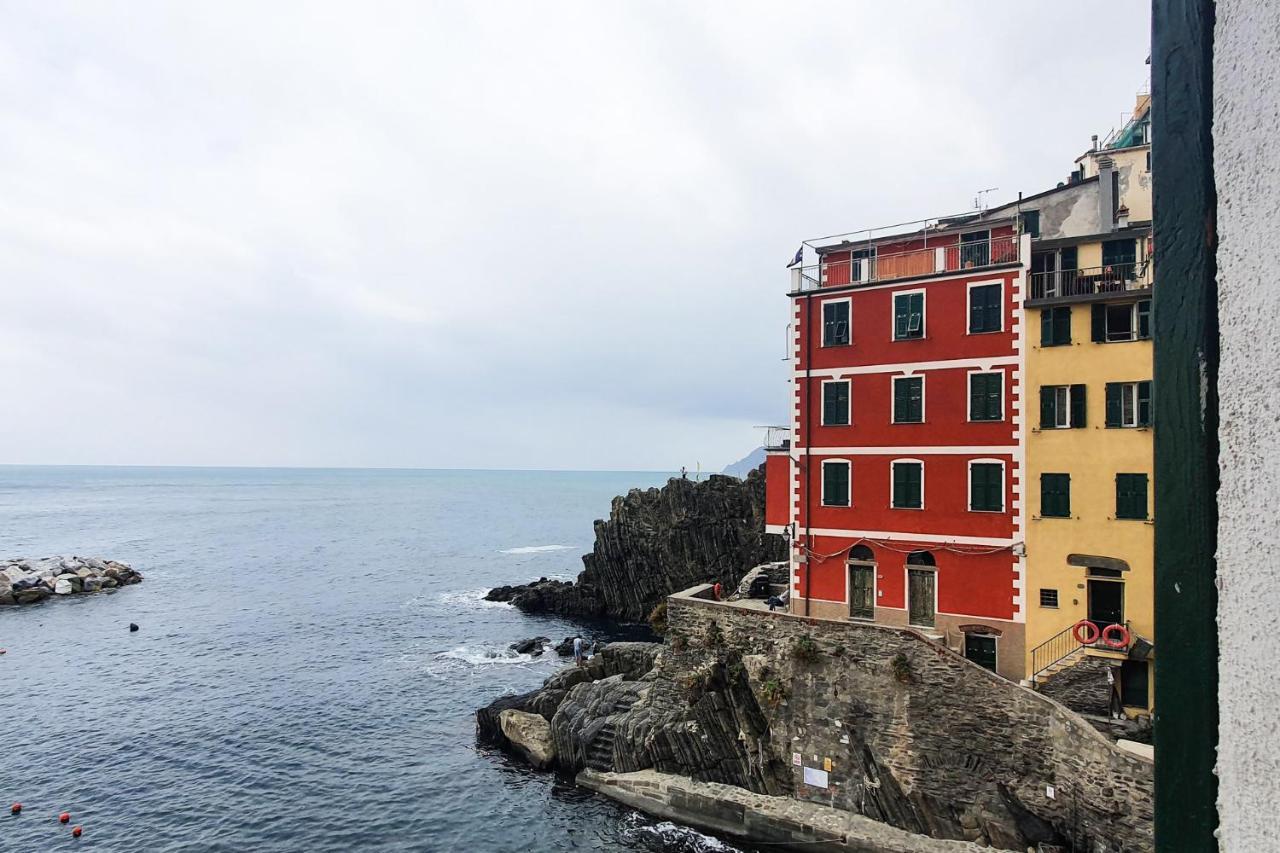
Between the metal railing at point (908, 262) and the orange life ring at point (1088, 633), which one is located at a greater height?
the metal railing at point (908, 262)

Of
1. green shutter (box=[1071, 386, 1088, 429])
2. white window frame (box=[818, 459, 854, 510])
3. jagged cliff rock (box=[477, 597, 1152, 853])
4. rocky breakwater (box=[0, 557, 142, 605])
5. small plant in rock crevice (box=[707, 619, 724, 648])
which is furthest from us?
rocky breakwater (box=[0, 557, 142, 605])

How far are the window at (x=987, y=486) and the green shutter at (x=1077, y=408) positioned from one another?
3.01 metres

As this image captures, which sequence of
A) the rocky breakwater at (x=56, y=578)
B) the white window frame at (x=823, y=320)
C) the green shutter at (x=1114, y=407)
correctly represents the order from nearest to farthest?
1. the green shutter at (x=1114, y=407)
2. the white window frame at (x=823, y=320)
3. the rocky breakwater at (x=56, y=578)

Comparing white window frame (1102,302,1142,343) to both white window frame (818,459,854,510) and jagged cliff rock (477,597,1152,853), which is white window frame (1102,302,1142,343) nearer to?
white window frame (818,459,854,510)

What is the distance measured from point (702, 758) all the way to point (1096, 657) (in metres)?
16.9

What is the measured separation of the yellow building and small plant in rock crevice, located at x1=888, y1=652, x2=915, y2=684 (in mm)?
4603

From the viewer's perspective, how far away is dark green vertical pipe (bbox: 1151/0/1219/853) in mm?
2320

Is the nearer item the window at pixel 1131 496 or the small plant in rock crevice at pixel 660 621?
the window at pixel 1131 496

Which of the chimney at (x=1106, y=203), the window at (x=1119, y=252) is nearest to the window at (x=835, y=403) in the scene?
the window at (x=1119, y=252)

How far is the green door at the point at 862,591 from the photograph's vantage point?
100 ft

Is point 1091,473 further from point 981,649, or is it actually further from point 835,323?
point 835,323

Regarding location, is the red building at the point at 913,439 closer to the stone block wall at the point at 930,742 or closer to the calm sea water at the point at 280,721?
the stone block wall at the point at 930,742

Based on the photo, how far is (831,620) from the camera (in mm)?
28719

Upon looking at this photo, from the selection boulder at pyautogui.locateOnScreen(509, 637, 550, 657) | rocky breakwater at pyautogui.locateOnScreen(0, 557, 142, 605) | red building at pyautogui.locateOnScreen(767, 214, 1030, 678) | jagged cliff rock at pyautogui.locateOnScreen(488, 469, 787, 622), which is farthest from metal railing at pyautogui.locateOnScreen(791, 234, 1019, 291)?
rocky breakwater at pyautogui.locateOnScreen(0, 557, 142, 605)
